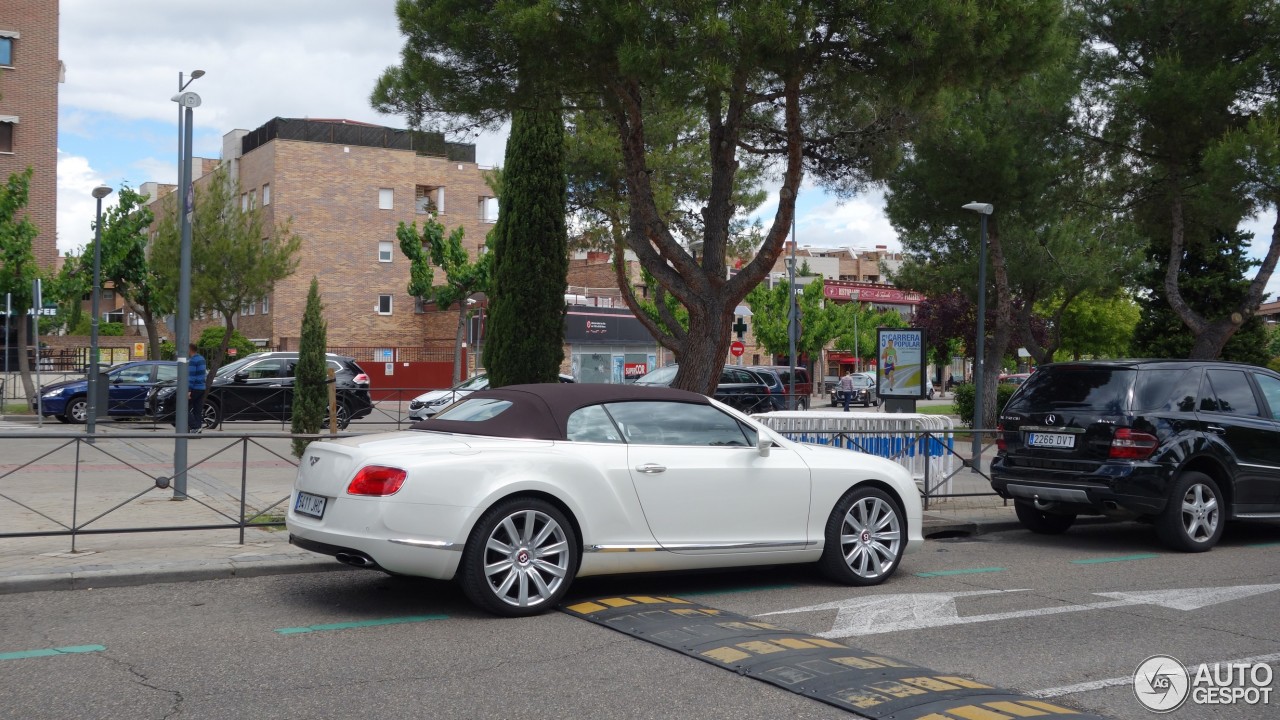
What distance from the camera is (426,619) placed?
22.9 ft

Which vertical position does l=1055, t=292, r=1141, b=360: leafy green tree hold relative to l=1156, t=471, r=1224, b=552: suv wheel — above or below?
above

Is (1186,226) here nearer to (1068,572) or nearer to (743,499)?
(1068,572)

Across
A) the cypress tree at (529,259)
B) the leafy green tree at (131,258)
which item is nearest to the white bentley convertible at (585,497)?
the cypress tree at (529,259)

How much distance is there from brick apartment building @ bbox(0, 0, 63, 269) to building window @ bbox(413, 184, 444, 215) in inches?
701

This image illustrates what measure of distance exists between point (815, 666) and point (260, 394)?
2291 centimetres

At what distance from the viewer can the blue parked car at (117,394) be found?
25625 mm

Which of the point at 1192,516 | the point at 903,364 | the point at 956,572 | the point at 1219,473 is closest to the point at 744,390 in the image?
the point at 903,364

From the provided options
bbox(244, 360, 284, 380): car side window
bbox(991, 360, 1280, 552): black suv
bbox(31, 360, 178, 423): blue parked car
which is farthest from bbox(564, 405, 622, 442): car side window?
bbox(244, 360, 284, 380): car side window

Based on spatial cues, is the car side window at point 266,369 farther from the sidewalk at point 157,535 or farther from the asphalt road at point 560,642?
the asphalt road at point 560,642

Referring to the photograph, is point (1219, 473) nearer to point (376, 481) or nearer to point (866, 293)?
point (376, 481)

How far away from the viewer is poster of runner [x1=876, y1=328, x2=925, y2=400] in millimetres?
20047

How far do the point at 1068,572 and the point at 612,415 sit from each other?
13.7ft

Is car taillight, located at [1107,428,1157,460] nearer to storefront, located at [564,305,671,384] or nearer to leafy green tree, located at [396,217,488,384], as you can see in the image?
leafy green tree, located at [396,217,488,384]

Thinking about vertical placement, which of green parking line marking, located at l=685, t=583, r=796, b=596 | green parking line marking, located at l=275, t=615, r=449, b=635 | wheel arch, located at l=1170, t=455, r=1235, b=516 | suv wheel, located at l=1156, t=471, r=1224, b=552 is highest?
wheel arch, located at l=1170, t=455, r=1235, b=516
